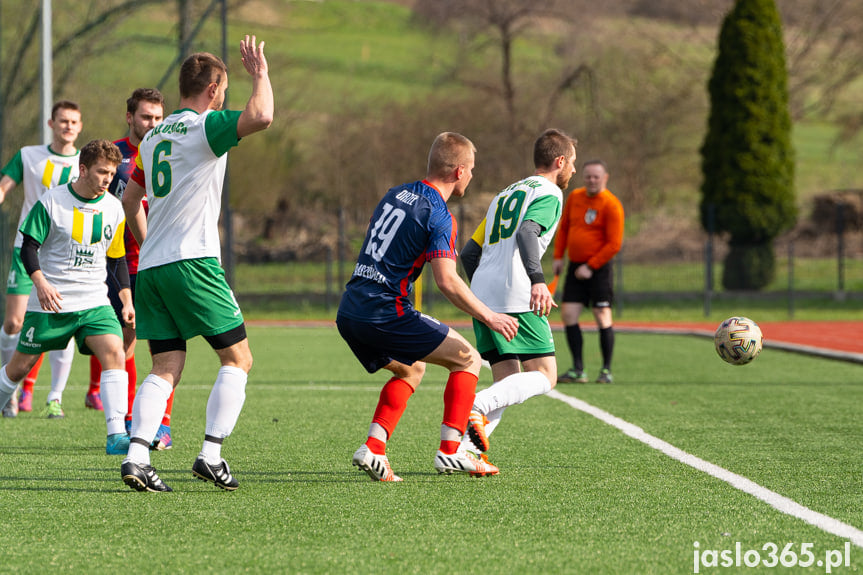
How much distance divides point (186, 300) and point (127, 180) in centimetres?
236

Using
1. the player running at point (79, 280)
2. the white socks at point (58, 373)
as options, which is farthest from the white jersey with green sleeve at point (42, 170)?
the player running at point (79, 280)

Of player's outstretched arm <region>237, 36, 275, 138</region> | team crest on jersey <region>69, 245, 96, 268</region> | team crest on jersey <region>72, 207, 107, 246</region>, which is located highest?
player's outstretched arm <region>237, 36, 275, 138</region>

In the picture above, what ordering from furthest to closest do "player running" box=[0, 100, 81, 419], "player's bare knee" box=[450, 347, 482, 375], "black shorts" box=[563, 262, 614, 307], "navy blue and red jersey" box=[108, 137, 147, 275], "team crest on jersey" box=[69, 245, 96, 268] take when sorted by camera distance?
"black shorts" box=[563, 262, 614, 307], "player running" box=[0, 100, 81, 419], "navy blue and red jersey" box=[108, 137, 147, 275], "team crest on jersey" box=[69, 245, 96, 268], "player's bare knee" box=[450, 347, 482, 375]

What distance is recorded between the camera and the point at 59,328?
633 cm

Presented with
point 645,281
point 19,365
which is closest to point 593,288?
→ point 19,365

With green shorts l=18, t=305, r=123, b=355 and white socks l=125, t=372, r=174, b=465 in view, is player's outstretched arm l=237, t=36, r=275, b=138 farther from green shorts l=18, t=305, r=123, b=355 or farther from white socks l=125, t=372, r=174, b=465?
green shorts l=18, t=305, r=123, b=355

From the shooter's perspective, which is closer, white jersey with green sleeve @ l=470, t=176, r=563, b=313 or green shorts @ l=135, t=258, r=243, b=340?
green shorts @ l=135, t=258, r=243, b=340

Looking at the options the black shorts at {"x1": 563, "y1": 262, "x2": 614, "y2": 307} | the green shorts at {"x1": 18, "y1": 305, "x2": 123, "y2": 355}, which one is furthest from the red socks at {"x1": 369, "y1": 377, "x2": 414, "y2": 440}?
the black shorts at {"x1": 563, "y1": 262, "x2": 614, "y2": 307}

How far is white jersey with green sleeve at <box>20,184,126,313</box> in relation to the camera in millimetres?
6258

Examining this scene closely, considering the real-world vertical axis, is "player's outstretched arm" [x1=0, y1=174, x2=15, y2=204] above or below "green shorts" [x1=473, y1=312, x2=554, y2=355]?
above

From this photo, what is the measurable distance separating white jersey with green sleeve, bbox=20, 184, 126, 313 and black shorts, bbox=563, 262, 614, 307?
16.3 ft

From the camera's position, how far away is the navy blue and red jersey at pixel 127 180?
6.88 m

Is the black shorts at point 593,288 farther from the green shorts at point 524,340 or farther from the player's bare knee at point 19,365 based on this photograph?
the player's bare knee at point 19,365

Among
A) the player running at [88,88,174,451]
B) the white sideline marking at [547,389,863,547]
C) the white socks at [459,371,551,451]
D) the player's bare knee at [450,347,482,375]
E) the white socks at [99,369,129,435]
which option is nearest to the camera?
the white sideline marking at [547,389,863,547]
